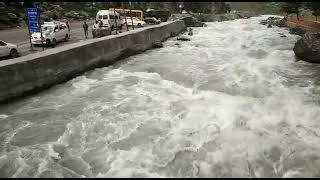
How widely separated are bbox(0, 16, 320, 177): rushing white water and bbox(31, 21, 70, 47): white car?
5502mm

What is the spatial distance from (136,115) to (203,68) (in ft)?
27.7

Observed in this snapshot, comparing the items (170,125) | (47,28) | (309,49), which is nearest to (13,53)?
(47,28)

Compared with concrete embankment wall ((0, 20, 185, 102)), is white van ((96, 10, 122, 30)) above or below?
above

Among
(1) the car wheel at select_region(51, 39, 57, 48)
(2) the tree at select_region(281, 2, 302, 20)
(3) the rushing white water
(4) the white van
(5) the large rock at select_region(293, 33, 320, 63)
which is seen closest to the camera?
(3) the rushing white water

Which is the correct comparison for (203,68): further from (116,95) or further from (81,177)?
(81,177)

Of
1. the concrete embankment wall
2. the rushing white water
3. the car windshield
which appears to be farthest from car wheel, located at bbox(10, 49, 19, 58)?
the car windshield

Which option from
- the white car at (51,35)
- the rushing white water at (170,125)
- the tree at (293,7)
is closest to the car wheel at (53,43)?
the white car at (51,35)

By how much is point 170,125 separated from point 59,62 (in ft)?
24.7

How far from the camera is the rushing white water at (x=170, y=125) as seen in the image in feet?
29.4

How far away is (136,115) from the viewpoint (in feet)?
40.6

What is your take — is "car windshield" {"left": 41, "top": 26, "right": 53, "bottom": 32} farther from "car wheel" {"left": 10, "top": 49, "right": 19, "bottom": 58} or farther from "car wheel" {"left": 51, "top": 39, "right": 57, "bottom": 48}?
"car wheel" {"left": 10, "top": 49, "right": 19, "bottom": 58}

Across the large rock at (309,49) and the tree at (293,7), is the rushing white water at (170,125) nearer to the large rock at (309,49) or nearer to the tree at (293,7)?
the large rock at (309,49)

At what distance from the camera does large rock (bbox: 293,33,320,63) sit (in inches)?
803

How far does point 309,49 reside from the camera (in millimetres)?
20875
